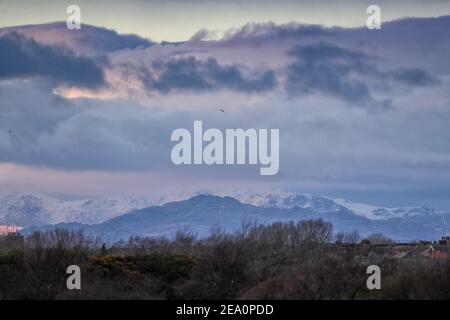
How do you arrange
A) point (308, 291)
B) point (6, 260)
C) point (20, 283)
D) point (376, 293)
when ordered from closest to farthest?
point (308, 291)
point (376, 293)
point (20, 283)
point (6, 260)

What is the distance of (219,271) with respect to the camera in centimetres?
6134

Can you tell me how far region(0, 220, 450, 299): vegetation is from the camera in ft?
168

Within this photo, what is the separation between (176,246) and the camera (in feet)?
271

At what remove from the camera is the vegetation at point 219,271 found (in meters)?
51.1
